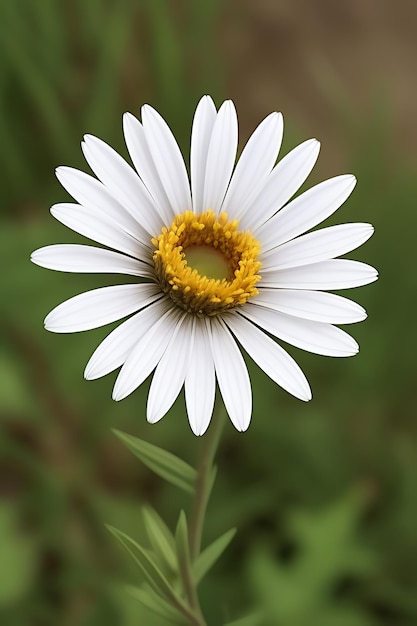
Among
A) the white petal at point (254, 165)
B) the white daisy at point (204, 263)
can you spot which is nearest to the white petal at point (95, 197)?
the white daisy at point (204, 263)

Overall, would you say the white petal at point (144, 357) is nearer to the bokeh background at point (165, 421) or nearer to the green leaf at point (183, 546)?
the green leaf at point (183, 546)

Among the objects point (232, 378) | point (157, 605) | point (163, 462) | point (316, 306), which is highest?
point (316, 306)

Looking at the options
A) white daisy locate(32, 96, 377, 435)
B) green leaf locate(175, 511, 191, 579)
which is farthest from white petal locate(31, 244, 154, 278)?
green leaf locate(175, 511, 191, 579)

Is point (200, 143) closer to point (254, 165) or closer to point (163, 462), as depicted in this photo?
point (254, 165)

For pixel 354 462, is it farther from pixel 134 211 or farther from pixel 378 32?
pixel 378 32

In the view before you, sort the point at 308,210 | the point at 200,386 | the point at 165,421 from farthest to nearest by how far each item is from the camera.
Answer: the point at 165,421 < the point at 308,210 < the point at 200,386

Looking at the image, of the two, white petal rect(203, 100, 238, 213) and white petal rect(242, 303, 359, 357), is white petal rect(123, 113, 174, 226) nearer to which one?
white petal rect(203, 100, 238, 213)

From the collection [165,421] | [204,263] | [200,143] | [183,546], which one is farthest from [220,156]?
[165,421]

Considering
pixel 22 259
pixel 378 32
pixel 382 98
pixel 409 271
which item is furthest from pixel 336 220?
pixel 378 32

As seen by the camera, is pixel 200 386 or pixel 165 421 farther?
pixel 165 421
